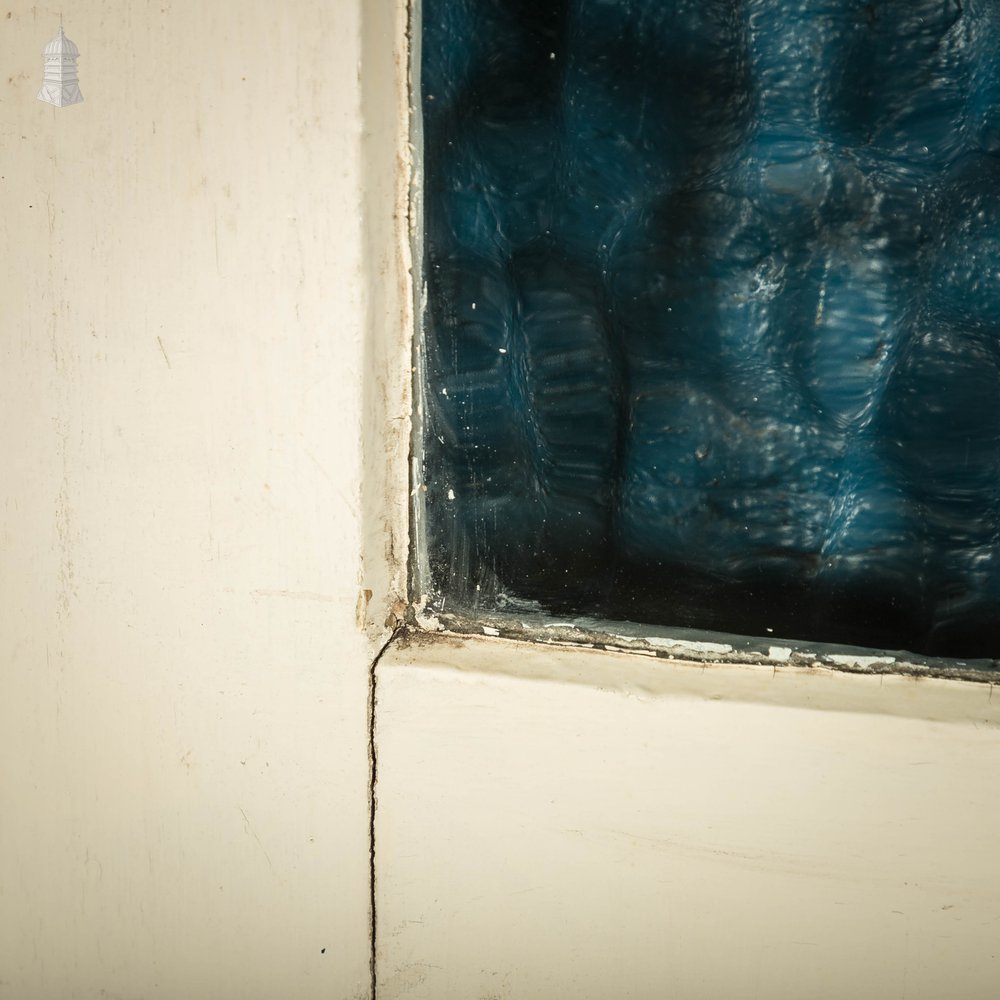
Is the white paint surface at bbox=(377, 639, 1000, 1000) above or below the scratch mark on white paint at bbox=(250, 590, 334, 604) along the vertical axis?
Result: below

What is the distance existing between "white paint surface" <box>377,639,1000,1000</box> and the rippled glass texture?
79 mm

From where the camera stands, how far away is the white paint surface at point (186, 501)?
2.46 ft

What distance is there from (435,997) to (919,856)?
1.77ft

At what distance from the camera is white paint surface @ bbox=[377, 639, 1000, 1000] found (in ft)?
2.41

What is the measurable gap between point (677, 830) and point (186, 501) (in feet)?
2.06

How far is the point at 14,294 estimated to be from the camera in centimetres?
82

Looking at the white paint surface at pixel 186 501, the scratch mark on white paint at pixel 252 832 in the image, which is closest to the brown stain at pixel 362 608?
the white paint surface at pixel 186 501

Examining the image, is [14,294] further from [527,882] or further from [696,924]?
[696,924]

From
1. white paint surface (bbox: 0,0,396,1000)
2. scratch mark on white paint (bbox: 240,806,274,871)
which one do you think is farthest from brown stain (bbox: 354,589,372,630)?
scratch mark on white paint (bbox: 240,806,274,871)

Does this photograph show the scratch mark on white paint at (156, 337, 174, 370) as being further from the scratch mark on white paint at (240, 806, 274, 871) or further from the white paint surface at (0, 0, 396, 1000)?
the scratch mark on white paint at (240, 806, 274, 871)

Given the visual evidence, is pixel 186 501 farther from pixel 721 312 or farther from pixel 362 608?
pixel 721 312

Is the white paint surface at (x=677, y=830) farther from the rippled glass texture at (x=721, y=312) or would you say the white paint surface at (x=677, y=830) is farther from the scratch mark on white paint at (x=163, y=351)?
the scratch mark on white paint at (x=163, y=351)

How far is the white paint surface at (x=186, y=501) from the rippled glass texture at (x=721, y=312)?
127 mm

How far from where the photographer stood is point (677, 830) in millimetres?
771
